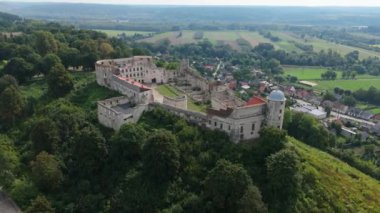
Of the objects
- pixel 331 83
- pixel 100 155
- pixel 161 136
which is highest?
pixel 161 136

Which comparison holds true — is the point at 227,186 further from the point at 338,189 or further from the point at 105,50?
the point at 105,50

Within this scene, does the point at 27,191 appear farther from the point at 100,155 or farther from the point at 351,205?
the point at 351,205

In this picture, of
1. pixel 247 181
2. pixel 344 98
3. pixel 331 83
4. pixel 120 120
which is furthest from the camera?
pixel 331 83

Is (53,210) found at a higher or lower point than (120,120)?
lower

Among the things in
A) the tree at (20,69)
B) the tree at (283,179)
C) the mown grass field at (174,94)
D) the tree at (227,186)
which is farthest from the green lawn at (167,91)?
the tree at (20,69)

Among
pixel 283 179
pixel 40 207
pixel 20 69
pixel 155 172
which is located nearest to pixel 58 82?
pixel 20 69

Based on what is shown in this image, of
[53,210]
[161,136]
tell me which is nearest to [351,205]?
[161,136]

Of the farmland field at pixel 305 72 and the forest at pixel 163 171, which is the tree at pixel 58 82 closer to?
the forest at pixel 163 171

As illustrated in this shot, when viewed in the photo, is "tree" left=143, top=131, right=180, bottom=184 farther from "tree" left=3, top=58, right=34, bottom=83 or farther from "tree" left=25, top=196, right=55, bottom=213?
"tree" left=3, top=58, right=34, bottom=83
